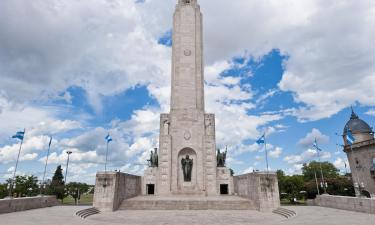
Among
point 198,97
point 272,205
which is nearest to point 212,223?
point 272,205

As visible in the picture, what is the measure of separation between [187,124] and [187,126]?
0.82 ft

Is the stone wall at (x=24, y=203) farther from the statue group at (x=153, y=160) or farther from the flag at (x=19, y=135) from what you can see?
the statue group at (x=153, y=160)

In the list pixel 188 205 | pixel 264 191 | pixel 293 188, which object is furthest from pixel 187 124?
pixel 293 188

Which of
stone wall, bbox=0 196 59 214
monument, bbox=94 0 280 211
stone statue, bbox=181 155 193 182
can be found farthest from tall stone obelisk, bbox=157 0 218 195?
stone wall, bbox=0 196 59 214

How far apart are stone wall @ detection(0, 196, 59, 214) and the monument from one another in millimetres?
4782

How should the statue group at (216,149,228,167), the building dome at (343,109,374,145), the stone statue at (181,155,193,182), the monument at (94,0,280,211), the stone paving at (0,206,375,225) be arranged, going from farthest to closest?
1. the building dome at (343,109,374,145)
2. the statue group at (216,149,228,167)
3. the stone statue at (181,155,193,182)
4. the monument at (94,0,280,211)
5. the stone paving at (0,206,375,225)

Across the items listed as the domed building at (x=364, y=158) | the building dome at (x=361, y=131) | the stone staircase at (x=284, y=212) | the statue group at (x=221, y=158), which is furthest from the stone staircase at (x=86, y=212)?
the building dome at (x=361, y=131)

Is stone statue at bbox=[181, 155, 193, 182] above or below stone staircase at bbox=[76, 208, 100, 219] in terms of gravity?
above

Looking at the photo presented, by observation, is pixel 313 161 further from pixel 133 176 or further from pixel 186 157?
pixel 133 176

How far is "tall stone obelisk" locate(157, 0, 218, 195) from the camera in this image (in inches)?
1125

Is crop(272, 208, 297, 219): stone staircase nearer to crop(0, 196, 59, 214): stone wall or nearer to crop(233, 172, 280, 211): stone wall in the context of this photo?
crop(233, 172, 280, 211): stone wall

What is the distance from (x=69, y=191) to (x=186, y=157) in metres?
27.9

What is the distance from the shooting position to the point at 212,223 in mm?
13469

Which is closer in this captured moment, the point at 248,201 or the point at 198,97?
the point at 248,201
